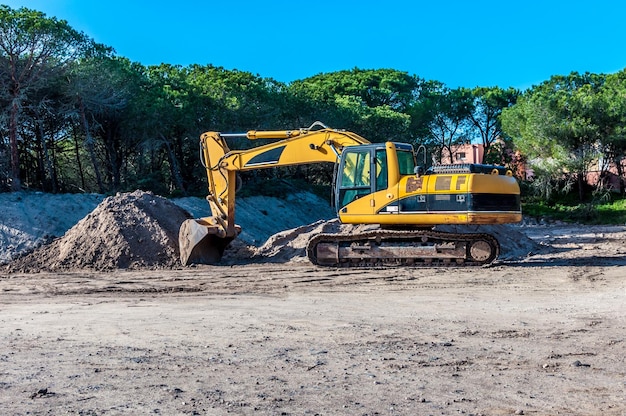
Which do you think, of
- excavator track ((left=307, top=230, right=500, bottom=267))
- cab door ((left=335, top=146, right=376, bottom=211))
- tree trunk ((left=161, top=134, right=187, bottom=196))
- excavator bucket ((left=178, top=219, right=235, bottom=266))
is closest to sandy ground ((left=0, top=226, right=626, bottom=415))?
excavator track ((left=307, top=230, right=500, bottom=267))

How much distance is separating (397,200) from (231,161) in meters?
3.96

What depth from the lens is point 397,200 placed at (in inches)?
519

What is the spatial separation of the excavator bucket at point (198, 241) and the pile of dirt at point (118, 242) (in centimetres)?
46

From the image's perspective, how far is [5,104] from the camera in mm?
21938

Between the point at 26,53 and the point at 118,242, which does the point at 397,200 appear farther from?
the point at 26,53

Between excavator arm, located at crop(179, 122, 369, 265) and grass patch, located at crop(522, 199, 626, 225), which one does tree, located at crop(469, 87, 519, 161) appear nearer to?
grass patch, located at crop(522, 199, 626, 225)

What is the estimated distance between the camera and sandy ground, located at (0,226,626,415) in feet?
15.6

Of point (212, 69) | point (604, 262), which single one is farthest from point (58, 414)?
point (212, 69)

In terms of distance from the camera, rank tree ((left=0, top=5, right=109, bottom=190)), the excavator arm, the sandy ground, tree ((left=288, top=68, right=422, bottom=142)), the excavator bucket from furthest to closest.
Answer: tree ((left=288, top=68, right=422, bottom=142))
tree ((left=0, top=5, right=109, bottom=190))
the excavator bucket
the excavator arm
the sandy ground

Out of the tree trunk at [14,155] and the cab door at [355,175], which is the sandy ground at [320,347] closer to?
the cab door at [355,175]

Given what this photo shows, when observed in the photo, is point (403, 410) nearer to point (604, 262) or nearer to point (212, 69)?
point (604, 262)

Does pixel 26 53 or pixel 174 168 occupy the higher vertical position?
pixel 26 53

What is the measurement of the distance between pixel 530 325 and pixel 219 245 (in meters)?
9.37

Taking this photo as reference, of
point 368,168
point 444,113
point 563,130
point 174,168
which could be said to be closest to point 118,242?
point 368,168
